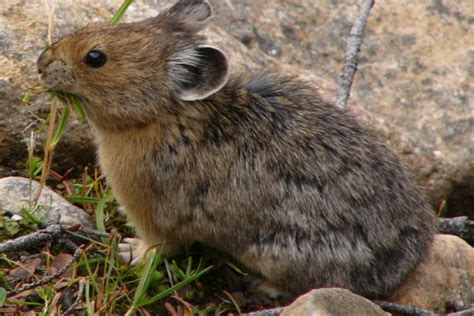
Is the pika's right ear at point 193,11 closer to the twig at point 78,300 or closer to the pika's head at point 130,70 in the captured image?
the pika's head at point 130,70

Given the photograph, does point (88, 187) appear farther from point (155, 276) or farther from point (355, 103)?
point (355, 103)

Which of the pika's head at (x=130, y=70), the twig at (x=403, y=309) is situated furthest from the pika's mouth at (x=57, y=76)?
the twig at (x=403, y=309)

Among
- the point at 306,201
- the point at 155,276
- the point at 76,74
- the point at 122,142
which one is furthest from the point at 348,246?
the point at 76,74

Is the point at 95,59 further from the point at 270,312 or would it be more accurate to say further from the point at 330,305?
the point at 330,305

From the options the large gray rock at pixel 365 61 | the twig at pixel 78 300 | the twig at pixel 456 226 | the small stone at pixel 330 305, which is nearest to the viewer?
the small stone at pixel 330 305

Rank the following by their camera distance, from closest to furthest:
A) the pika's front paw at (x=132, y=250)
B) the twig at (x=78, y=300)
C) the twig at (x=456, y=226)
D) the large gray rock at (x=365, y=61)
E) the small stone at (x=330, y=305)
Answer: the small stone at (x=330, y=305) → the twig at (x=78, y=300) → the pika's front paw at (x=132, y=250) → the large gray rock at (x=365, y=61) → the twig at (x=456, y=226)

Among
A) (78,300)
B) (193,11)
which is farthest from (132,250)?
(193,11)

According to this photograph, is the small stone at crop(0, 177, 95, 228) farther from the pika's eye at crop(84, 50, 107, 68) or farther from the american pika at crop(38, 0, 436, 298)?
the pika's eye at crop(84, 50, 107, 68)
